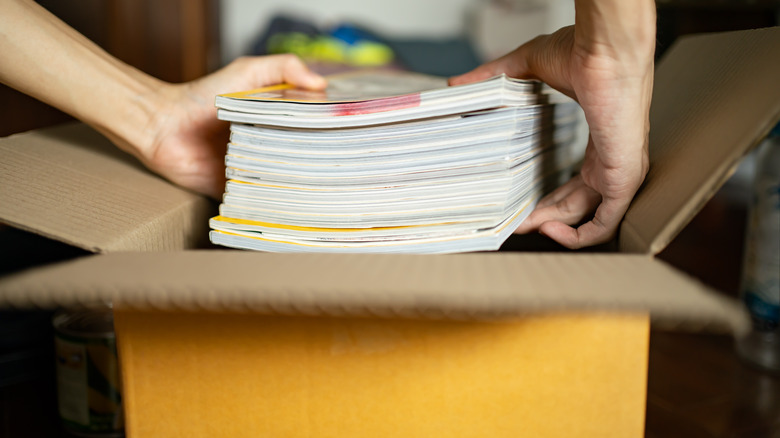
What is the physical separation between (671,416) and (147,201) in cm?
94

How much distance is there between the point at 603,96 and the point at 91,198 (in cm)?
52

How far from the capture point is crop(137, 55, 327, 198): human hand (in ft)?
2.43

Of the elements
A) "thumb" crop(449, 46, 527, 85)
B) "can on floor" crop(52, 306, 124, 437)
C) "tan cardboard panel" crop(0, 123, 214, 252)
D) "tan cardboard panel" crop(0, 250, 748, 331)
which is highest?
"thumb" crop(449, 46, 527, 85)

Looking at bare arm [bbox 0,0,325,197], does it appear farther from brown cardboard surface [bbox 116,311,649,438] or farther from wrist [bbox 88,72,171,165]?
brown cardboard surface [bbox 116,311,649,438]

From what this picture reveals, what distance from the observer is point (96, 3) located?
245cm

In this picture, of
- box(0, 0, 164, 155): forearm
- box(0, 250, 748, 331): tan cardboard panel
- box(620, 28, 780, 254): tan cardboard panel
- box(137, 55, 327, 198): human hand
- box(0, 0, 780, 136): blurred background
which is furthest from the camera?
box(0, 0, 780, 136): blurred background

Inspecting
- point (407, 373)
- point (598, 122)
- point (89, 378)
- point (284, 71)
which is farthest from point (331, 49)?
point (407, 373)

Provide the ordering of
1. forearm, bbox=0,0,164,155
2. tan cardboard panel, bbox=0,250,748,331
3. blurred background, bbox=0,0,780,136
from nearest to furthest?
tan cardboard panel, bbox=0,250,748,331 < forearm, bbox=0,0,164,155 < blurred background, bbox=0,0,780,136

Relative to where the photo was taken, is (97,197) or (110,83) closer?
(97,197)

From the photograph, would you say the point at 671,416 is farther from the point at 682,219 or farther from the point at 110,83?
the point at 110,83

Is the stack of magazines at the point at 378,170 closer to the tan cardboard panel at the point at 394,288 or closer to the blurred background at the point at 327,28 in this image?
the tan cardboard panel at the point at 394,288

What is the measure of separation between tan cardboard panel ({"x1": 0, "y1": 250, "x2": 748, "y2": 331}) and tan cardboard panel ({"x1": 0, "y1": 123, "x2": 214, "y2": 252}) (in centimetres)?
9

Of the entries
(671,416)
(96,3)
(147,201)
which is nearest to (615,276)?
(147,201)

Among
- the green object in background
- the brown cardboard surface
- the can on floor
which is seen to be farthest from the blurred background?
the brown cardboard surface
